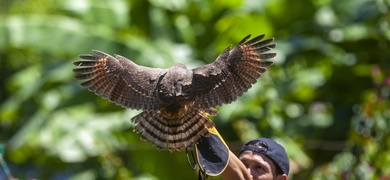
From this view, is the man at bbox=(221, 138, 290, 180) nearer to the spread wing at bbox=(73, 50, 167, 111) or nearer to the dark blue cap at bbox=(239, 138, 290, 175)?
the dark blue cap at bbox=(239, 138, 290, 175)

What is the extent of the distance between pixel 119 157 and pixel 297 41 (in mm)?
1895

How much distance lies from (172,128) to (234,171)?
37 cm

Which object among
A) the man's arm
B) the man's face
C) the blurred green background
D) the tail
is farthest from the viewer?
the blurred green background

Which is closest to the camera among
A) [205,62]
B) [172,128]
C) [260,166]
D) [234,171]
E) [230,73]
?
[172,128]

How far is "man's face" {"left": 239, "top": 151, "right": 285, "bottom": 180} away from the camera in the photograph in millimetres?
4008

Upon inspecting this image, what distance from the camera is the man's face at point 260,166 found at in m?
4.01

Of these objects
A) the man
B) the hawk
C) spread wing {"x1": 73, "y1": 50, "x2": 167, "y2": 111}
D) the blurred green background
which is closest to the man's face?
the man

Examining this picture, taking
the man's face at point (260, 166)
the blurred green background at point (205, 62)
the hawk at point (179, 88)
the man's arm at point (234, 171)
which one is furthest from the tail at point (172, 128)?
the blurred green background at point (205, 62)

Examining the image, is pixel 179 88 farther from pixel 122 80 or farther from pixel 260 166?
pixel 260 166

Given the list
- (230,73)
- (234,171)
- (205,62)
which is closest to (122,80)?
(230,73)

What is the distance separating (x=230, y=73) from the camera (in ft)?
12.1

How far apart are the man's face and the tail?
470 millimetres

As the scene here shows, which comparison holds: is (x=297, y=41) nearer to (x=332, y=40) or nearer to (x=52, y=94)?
(x=332, y=40)

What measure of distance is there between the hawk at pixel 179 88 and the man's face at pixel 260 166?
1.41 ft
